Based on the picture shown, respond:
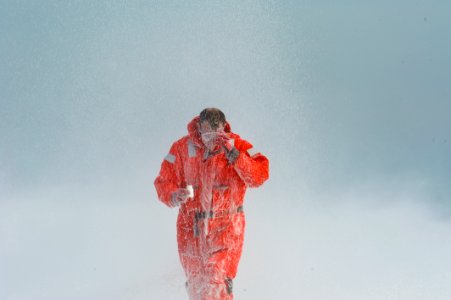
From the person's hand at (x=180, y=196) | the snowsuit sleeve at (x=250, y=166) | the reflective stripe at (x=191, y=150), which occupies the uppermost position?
the reflective stripe at (x=191, y=150)

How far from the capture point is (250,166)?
3.75 m

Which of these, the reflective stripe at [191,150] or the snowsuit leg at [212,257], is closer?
the snowsuit leg at [212,257]

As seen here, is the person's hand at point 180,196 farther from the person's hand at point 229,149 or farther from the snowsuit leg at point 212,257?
the person's hand at point 229,149

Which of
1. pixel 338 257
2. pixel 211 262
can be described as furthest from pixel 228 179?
pixel 338 257

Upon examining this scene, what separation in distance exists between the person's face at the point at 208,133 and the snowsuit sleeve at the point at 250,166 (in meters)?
0.15

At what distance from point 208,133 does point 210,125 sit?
5cm

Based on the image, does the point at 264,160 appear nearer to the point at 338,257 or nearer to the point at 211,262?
the point at 211,262

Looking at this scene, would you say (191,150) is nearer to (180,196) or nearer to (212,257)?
(180,196)

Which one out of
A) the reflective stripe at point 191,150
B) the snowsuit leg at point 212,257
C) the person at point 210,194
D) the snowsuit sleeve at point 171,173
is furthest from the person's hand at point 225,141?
the snowsuit leg at point 212,257

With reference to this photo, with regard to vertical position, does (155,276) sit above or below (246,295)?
above

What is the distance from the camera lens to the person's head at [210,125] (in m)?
3.77

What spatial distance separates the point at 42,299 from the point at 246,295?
212 centimetres

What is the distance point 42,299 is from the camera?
249 inches

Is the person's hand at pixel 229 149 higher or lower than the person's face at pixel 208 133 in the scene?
lower
